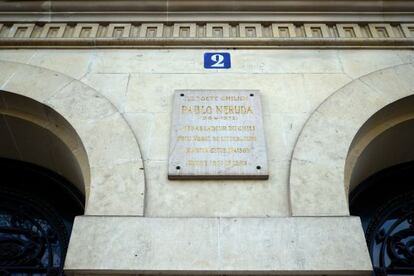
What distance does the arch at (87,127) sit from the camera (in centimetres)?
426

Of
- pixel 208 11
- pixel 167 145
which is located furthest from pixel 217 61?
pixel 167 145

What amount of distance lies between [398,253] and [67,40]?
469cm

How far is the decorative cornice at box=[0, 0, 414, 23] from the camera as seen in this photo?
6133 mm

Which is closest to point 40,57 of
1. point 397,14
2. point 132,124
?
point 132,124

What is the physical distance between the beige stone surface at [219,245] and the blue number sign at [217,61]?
2.23 m

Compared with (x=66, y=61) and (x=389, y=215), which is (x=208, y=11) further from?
(x=389, y=215)

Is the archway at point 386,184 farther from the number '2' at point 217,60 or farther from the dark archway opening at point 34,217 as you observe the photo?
the dark archway opening at point 34,217

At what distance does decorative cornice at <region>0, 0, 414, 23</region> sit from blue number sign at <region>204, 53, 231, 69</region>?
2.14ft

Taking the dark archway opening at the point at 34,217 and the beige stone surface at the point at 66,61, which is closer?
the dark archway opening at the point at 34,217

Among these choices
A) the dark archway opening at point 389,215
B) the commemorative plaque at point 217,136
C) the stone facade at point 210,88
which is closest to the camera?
the stone facade at point 210,88

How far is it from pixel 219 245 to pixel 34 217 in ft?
8.39

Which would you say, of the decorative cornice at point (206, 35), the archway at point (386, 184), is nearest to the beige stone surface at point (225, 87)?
the decorative cornice at point (206, 35)

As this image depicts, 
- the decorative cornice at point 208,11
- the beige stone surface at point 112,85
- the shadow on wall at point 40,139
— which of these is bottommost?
the shadow on wall at point 40,139

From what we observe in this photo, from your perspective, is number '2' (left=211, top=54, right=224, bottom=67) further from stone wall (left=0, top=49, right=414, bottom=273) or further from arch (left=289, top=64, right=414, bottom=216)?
arch (left=289, top=64, right=414, bottom=216)
